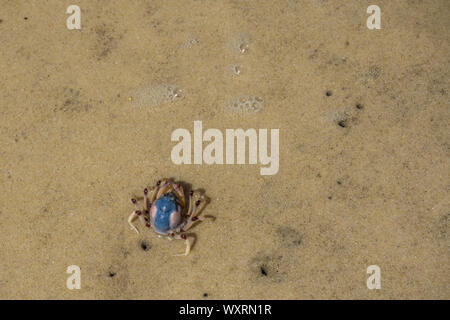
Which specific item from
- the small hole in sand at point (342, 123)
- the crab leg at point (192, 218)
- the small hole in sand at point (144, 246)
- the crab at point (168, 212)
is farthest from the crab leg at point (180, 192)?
the small hole in sand at point (342, 123)

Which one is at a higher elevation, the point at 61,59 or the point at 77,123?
the point at 61,59

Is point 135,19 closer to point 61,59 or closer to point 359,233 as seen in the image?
point 61,59

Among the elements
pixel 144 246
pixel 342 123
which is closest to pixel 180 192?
pixel 144 246

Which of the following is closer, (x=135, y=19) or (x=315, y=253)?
(x=315, y=253)

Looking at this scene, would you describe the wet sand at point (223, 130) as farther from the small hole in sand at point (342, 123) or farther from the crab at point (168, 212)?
the crab at point (168, 212)

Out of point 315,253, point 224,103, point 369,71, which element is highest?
point 369,71

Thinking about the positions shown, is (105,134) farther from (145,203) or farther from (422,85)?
(422,85)

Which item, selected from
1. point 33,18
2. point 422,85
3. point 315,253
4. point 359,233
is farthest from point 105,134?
point 422,85
